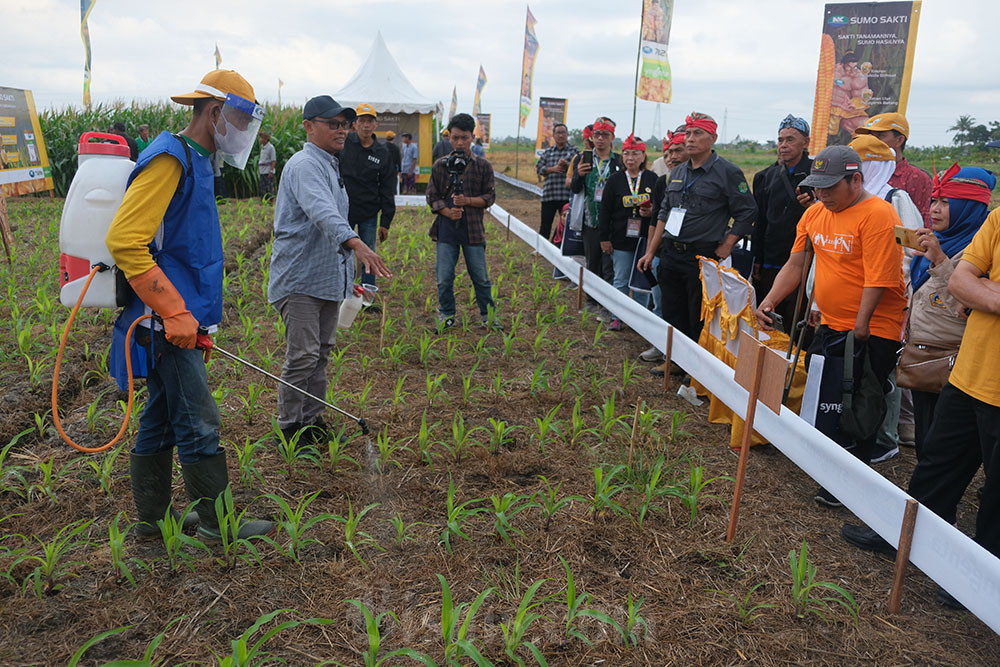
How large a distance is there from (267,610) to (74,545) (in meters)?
0.89

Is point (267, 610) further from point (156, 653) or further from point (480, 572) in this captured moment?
point (480, 572)

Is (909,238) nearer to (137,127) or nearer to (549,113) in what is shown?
(137,127)

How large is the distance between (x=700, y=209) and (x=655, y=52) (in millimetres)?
6178

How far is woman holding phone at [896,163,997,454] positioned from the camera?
124 inches

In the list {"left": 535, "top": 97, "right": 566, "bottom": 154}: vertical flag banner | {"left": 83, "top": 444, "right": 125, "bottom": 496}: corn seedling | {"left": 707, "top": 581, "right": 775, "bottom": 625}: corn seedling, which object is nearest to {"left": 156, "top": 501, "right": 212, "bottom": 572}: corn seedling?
{"left": 83, "top": 444, "right": 125, "bottom": 496}: corn seedling

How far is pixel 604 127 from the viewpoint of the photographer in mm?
6273

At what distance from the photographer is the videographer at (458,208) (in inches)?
235

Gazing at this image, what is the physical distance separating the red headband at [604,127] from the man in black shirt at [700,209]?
1339mm

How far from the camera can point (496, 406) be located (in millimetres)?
4656

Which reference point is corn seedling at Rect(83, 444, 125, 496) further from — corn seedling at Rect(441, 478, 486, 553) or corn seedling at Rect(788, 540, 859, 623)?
corn seedling at Rect(788, 540, 859, 623)

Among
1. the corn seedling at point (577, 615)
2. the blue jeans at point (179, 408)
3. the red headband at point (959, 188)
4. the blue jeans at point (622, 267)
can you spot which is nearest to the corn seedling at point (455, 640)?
the corn seedling at point (577, 615)

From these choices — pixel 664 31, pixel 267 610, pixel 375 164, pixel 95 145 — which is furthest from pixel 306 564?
pixel 664 31

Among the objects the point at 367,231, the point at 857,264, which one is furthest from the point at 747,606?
the point at 367,231

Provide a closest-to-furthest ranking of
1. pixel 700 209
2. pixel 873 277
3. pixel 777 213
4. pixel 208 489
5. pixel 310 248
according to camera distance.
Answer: pixel 208 489
pixel 873 277
pixel 310 248
pixel 700 209
pixel 777 213
